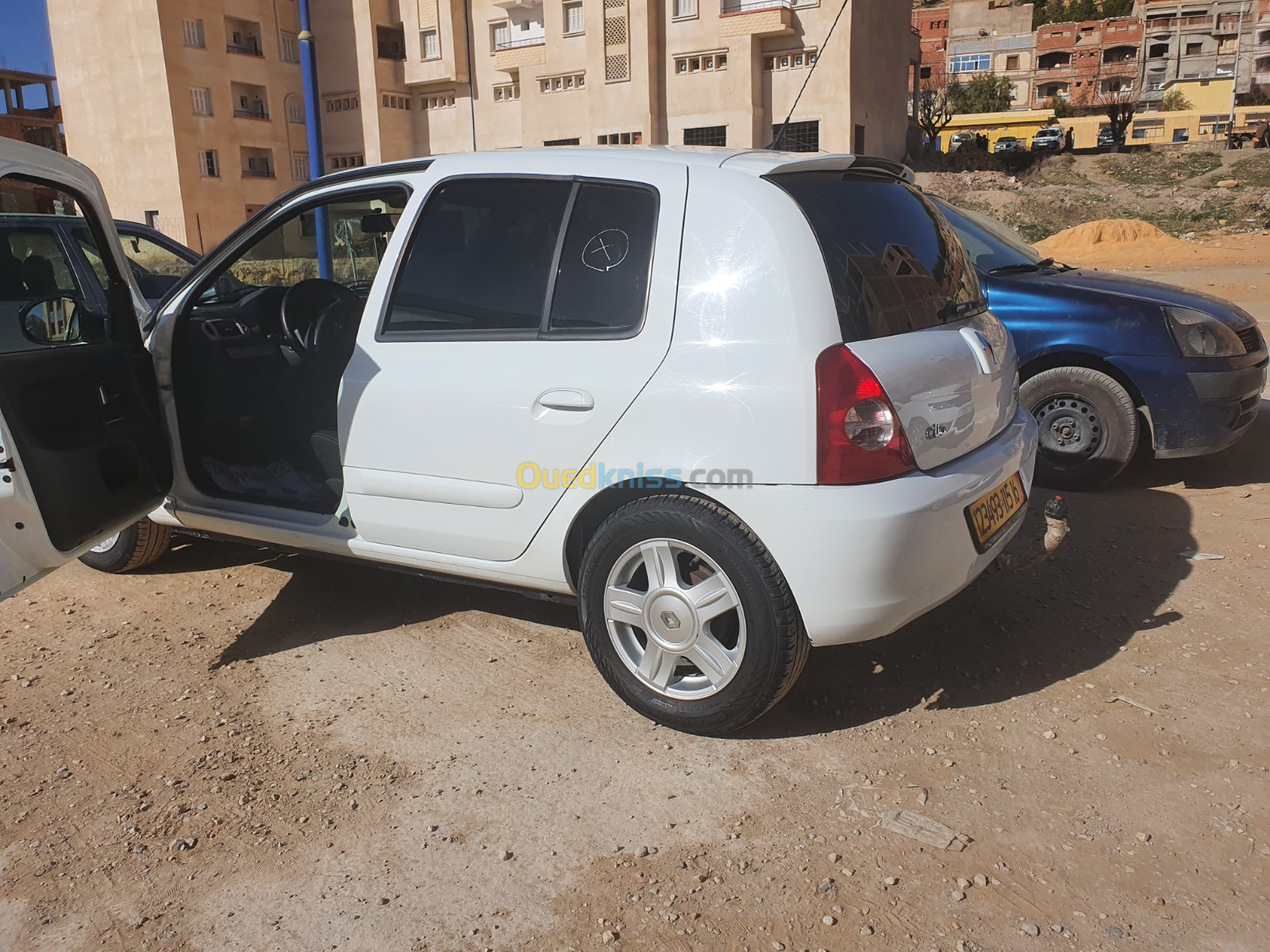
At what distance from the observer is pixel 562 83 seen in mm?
39875

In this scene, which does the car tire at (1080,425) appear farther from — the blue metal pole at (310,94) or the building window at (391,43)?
the building window at (391,43)

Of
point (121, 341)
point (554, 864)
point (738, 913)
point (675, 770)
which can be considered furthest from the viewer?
point (121, 341)

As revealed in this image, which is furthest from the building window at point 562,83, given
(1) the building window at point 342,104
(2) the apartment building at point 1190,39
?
(2) the apartment building at point 1190,39

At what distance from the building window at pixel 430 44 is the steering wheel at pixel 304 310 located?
4338 centimetres

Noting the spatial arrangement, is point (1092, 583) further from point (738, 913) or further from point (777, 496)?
point (738, 913)

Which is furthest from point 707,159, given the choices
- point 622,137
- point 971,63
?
point 971,63

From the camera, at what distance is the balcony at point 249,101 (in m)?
44.5

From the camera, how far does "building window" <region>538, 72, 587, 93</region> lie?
39.3 m

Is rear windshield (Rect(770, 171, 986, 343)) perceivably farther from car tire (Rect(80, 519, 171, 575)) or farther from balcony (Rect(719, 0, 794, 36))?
balcony (Rect(719, 0, 794, 36))

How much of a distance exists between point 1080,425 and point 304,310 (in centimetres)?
423

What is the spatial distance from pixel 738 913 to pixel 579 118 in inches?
1569

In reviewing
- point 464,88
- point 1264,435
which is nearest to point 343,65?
point 464,88

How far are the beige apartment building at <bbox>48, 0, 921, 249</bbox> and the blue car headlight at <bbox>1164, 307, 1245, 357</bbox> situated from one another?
30.6m

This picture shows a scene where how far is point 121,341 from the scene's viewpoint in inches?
149
